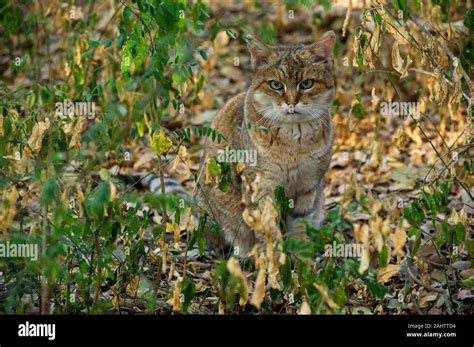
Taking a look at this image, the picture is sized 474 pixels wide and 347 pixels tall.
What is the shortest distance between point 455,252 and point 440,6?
4.94 ft

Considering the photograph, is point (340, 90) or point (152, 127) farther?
point (340, 90)

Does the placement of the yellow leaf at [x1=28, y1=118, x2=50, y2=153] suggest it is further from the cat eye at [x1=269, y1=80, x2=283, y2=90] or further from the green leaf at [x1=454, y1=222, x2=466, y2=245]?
the green leaf at [x1=454, y1=222, x2=466, y2=245]

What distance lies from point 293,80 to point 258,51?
0.29 metres

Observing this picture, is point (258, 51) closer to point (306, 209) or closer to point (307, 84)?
point (307, 84)

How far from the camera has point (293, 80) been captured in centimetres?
512

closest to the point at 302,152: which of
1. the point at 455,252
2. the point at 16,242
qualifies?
the point at 455,252

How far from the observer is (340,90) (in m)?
7.34

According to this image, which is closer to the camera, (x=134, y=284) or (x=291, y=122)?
(x=134, y=284)

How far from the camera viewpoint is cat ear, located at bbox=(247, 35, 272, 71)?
5143 millimetres

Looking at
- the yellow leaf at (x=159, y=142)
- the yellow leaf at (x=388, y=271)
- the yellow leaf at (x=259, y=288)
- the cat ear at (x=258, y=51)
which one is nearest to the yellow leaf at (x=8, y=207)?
the yellow leaf at (x=159, y=142)

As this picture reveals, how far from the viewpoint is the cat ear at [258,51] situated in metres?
5.14

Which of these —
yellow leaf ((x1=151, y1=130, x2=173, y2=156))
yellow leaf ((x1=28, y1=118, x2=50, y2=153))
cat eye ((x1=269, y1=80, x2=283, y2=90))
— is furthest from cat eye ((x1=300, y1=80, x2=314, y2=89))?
yellow leaf ((x1=28, y1=118, x2=50, y2=153))

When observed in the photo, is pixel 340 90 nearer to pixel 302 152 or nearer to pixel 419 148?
pixel 419 148

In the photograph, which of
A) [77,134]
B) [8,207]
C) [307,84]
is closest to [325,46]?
[307,84]
